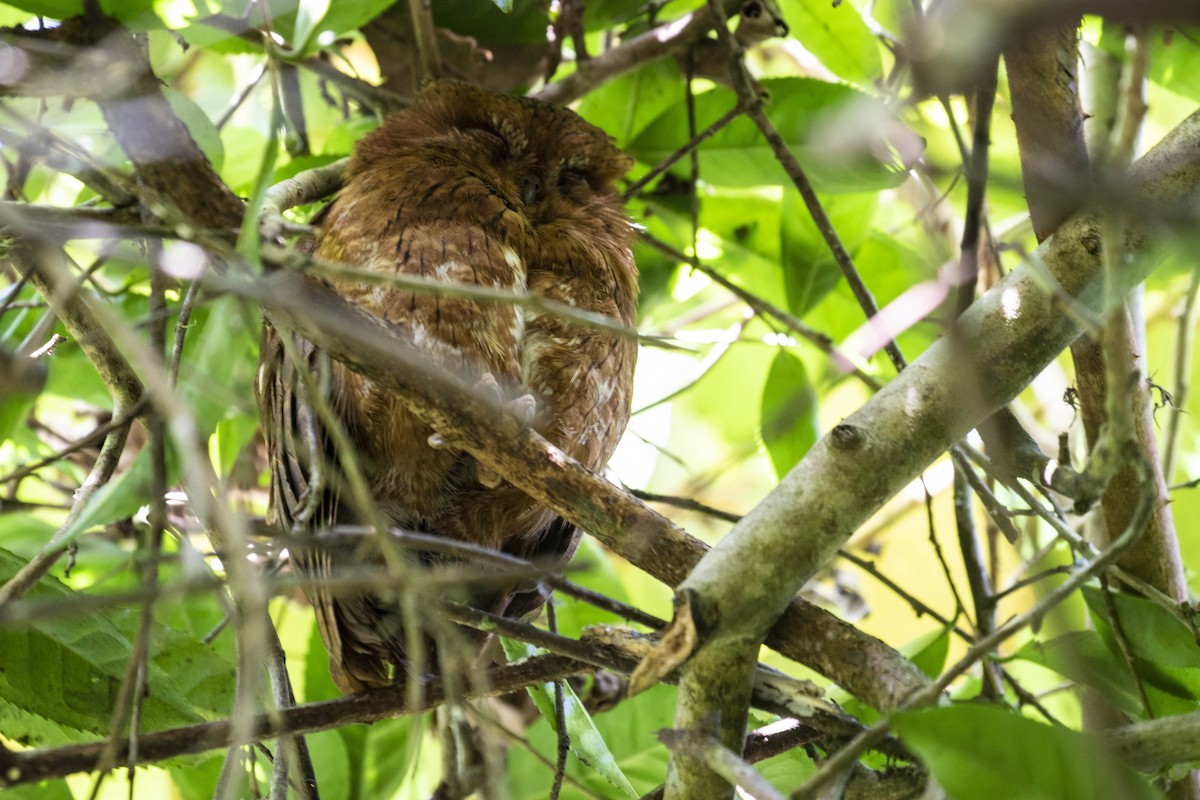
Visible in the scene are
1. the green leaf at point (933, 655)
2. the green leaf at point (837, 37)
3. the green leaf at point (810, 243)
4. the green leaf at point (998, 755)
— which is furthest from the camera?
the green leaf at point (810, 243)

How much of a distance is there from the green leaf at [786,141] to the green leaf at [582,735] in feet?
3.07

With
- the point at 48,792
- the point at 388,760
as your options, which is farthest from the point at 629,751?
the point at 48,792

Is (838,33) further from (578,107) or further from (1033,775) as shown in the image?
(1033,775)

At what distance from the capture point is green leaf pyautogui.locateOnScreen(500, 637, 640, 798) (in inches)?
53.9

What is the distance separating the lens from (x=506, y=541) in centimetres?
169

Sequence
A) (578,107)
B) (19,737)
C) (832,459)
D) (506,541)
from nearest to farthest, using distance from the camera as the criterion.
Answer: (832,459), (19,737), (506,541), (578,107)

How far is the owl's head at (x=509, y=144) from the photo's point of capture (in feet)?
5.68

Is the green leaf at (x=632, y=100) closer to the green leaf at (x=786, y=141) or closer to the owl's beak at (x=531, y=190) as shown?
the green leaf at (x=786, y=141)

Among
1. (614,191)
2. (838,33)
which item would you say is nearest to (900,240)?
(838,33)

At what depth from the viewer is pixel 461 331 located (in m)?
1.47

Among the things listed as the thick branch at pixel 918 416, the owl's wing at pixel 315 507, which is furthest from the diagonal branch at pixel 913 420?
the owl's wing at pixel 315 507

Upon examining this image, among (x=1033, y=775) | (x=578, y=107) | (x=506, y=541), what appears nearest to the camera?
(x=1033, y=775)

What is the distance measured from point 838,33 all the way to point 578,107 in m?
0.57

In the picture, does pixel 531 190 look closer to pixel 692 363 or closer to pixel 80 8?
pixel 692 363
